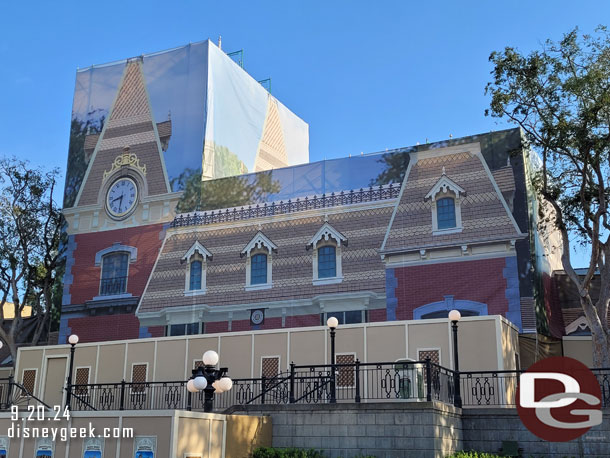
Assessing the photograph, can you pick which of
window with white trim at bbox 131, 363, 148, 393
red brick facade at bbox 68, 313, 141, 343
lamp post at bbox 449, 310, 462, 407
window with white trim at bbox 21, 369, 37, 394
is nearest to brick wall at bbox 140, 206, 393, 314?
red brick facade at bbox 68, 313, 141, 343

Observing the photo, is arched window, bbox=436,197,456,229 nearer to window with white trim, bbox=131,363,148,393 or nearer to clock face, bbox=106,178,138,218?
window with white trim, bbox=131,363,148,393

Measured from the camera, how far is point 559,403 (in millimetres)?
17547

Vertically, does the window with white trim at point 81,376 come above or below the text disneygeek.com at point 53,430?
above

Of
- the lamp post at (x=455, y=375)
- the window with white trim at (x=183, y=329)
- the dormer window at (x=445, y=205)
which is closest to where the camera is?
the lamp post at (x=455, y=375)

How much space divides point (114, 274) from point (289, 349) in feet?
37.7

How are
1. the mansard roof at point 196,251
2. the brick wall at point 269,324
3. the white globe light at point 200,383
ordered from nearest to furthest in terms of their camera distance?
the white globe light at point 200,383 < the brick wall at point 269,324 < the mansard roof at point 196,251

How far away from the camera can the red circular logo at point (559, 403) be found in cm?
1688

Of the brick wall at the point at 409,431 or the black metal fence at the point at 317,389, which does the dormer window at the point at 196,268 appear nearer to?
the black metal fence at the point at 317,389

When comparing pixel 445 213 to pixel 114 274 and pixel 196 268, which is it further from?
pixel 114 274

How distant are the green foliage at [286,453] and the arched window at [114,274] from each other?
51.2ft

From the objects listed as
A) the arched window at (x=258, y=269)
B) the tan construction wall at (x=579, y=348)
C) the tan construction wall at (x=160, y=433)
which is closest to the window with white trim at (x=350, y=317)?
the arched window at (x=258, y=269)

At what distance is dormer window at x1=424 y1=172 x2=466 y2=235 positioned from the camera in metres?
25.9

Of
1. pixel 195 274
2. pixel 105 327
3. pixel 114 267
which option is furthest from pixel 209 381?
pixel 114 267

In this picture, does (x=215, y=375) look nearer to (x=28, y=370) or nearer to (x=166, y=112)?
(x=28, y=370)
